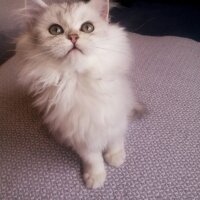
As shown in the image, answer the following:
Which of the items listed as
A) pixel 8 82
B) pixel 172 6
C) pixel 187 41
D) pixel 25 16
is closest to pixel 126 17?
pixel 172 6

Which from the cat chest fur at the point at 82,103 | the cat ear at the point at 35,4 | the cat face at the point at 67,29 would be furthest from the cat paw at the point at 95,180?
the cat ear at the point at 35,4

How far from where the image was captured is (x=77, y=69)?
0.66 m

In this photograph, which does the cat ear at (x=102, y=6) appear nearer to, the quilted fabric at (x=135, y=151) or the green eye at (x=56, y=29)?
the green eye at (x=56, y=29)

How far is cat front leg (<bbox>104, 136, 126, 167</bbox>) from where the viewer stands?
2.74 feet

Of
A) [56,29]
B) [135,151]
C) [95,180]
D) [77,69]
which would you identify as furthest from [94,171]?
[56,29]

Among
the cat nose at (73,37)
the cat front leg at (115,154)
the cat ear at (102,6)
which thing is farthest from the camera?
the cat front leg at (115,154)

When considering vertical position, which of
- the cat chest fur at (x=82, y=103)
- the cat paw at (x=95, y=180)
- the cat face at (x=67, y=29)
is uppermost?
the cat face at (x=67, y=29)

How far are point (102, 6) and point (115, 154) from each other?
1.44 feet

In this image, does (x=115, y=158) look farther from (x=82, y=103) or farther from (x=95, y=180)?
(x=82, y=103)

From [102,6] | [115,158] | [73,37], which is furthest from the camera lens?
[115,158]

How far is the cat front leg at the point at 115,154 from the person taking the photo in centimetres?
83

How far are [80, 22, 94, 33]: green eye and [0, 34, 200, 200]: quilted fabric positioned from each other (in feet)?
1.30

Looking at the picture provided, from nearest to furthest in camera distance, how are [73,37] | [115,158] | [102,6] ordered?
[73,37] → [102,6] → [115,158]

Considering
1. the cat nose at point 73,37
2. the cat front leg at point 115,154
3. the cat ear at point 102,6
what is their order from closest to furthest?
the cat nose at point 73,37 → the cat ear at point 102,6 → the cat front leg at point 115,154
